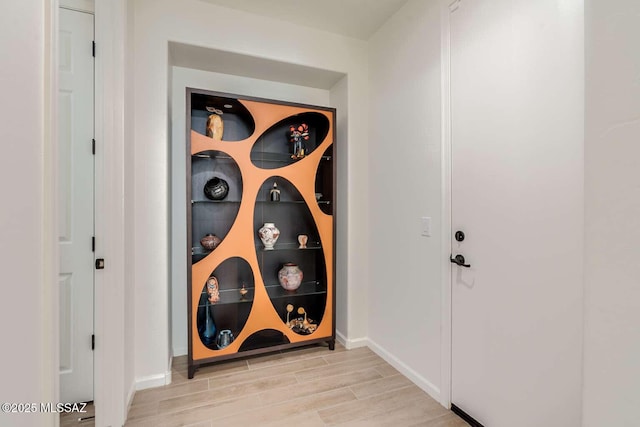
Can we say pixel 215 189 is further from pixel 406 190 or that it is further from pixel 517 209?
pixel 517 209

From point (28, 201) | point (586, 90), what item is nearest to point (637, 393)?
point (586, 90)

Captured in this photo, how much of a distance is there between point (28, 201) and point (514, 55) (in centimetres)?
203

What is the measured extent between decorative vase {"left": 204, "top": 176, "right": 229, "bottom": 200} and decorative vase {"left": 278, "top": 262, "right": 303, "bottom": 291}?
0.84m

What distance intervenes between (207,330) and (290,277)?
0.77 meters

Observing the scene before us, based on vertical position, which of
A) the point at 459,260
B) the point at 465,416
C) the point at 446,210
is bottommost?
the point at 465,416

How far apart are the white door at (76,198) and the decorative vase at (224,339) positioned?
822 mm

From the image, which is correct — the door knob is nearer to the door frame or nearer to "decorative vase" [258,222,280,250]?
the door frame

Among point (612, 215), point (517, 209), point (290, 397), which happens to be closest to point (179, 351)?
point (290, 397)

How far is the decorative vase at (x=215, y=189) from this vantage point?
92.0 inches

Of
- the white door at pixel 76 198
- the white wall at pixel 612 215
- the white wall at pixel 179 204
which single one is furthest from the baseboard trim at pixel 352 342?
the white wall at pixel 612 215

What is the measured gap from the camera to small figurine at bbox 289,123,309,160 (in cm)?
262

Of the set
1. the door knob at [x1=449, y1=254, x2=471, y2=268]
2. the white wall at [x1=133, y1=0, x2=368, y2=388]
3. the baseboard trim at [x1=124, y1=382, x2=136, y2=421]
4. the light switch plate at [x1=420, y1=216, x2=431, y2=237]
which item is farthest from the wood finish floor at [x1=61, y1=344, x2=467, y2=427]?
the light switch plate at [x1=420, y1=216, x2=431, y2=237]

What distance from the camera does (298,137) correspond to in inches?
104

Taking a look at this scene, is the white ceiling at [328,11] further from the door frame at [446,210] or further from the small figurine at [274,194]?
the small figurine at [274,194]
